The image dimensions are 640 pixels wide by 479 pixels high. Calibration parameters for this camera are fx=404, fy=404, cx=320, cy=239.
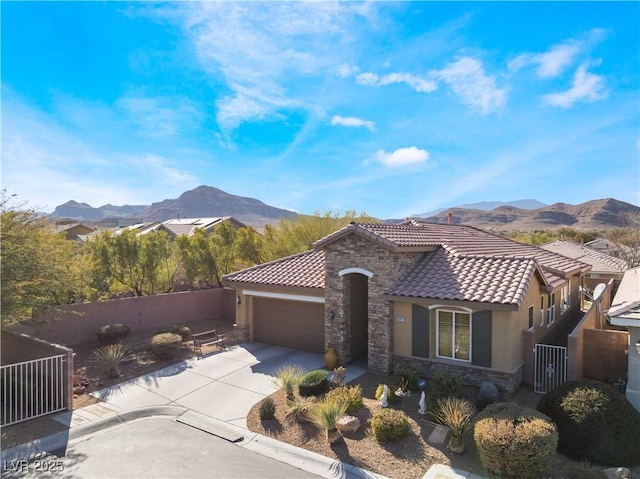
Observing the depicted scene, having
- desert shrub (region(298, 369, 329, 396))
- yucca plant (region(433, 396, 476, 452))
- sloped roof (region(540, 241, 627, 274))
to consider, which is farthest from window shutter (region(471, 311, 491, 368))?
sloped roof (region(540, 241, 627, 274))

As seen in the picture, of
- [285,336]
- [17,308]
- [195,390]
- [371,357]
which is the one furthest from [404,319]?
[17,308]

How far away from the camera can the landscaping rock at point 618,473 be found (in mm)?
8220

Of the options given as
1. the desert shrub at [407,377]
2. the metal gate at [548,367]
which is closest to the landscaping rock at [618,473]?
the metal gate at [548,367]

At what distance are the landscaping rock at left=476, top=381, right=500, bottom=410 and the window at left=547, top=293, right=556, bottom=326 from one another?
725 centimetres

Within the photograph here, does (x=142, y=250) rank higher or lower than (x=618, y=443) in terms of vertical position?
higher

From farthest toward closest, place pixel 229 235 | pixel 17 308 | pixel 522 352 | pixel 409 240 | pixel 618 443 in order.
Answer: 1. pixel 229 235
2. pixel 409 240
3. pixel 522 352
4. pixel 17 308
5. pixel 618 443

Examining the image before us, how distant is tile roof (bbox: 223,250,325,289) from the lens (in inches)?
675

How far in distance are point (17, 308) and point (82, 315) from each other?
6.93 meters

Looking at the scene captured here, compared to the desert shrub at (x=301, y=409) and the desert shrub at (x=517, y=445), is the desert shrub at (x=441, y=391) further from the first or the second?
the desert shrub at (x=301, y=409)

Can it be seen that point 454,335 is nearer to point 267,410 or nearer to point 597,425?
point 597,425

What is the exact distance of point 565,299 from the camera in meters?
20.9

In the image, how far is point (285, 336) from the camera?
59.4 feet

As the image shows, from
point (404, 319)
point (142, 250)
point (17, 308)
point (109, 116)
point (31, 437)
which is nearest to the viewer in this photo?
point (31, 437)

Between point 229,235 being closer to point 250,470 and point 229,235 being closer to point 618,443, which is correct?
point 250,470
